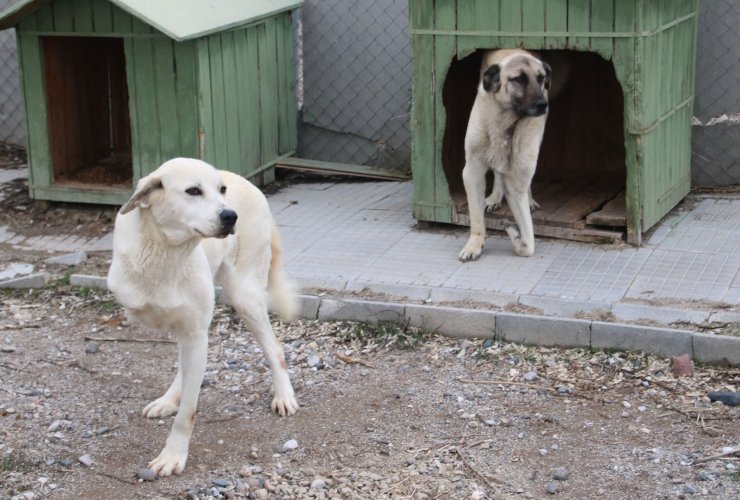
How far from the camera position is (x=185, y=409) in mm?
4312

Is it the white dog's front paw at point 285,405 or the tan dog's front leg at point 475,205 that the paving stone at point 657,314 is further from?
the white dog's front paw at point 285,405

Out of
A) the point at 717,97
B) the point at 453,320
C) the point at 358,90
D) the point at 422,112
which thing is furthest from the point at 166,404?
the point at 717,97

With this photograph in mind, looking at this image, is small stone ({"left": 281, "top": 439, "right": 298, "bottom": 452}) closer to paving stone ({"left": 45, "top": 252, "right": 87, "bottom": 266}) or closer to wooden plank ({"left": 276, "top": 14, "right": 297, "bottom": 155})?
paving stone ({"left": 45, "top": 252, "right": 87, "bottom": 266})

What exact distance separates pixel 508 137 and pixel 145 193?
3.10 meters

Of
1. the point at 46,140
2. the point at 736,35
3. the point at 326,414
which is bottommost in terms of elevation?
the point at 326,414

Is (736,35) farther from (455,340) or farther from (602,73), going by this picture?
(455,340)

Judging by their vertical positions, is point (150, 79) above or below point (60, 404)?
above

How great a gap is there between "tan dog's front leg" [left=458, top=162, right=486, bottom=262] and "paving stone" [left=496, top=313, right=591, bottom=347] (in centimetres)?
109

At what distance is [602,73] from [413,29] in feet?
6.07

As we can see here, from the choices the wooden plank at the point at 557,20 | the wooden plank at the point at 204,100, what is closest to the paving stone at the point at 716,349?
the wooden plank at the point at 557,20

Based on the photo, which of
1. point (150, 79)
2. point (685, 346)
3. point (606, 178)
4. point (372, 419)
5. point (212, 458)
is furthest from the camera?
point (606, 178)

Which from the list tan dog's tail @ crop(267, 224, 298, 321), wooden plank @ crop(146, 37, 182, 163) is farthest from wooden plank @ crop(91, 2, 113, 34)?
tan dog's tail @ crop(267, 224, 298, 321)

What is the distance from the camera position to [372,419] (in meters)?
4.82

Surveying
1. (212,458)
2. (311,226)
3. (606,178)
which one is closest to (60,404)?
(212,458)
